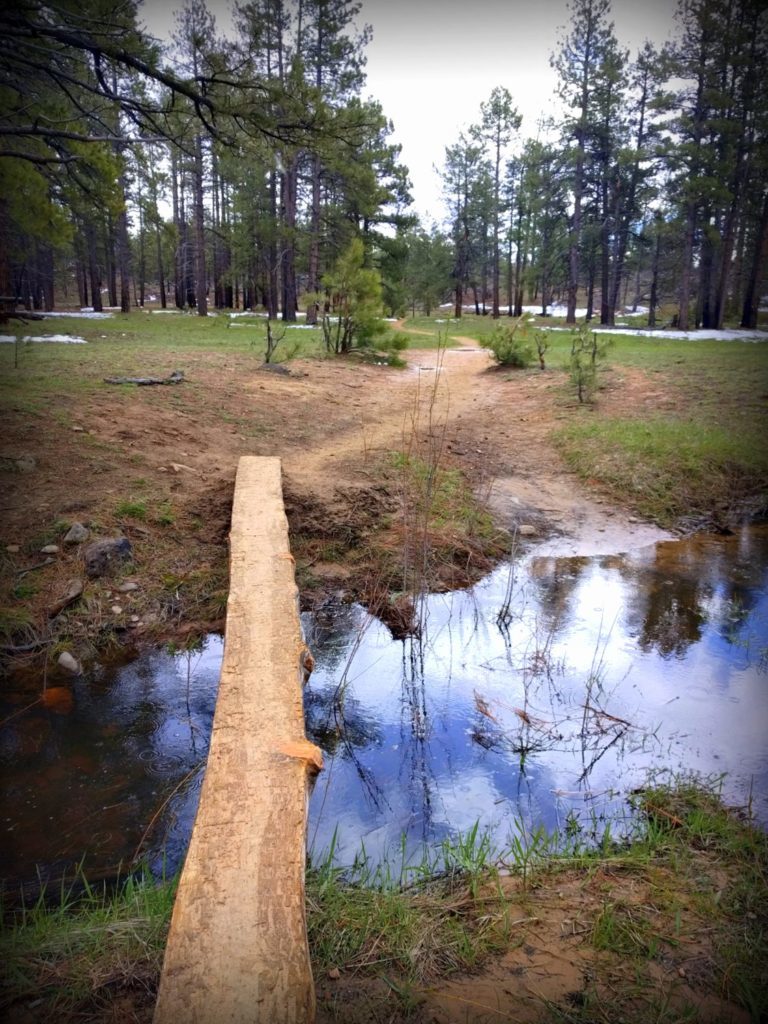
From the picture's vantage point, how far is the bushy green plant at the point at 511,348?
13.4 m

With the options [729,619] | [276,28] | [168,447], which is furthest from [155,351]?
[276,28]

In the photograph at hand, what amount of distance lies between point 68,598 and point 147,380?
530cm

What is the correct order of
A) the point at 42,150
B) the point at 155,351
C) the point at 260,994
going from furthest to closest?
the point at 155,351, the point at 42,150, the point at 260,994

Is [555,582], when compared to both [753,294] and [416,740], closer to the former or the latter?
[416,740]

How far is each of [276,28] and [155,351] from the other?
1612cm

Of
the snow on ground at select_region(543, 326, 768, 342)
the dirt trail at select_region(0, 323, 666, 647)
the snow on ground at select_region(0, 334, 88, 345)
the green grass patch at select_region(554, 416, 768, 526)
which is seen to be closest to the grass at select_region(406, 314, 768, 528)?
the green grass patch at select_region(554, 416, 768, 526)

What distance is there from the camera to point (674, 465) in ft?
24.0

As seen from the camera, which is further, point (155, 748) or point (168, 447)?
point (168, 447)

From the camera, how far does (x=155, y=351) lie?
1304cm

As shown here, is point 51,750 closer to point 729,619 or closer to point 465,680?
point 465,680

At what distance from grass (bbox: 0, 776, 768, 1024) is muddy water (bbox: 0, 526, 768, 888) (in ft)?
0.85

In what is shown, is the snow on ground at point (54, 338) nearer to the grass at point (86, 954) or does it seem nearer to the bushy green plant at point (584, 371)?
the bushy green plant at point (584, 371)

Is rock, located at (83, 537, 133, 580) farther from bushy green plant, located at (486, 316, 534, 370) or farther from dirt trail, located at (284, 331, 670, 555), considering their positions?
bushy green plant, located at (486, 316, 534, 370)

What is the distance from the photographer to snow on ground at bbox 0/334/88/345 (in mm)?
13800
